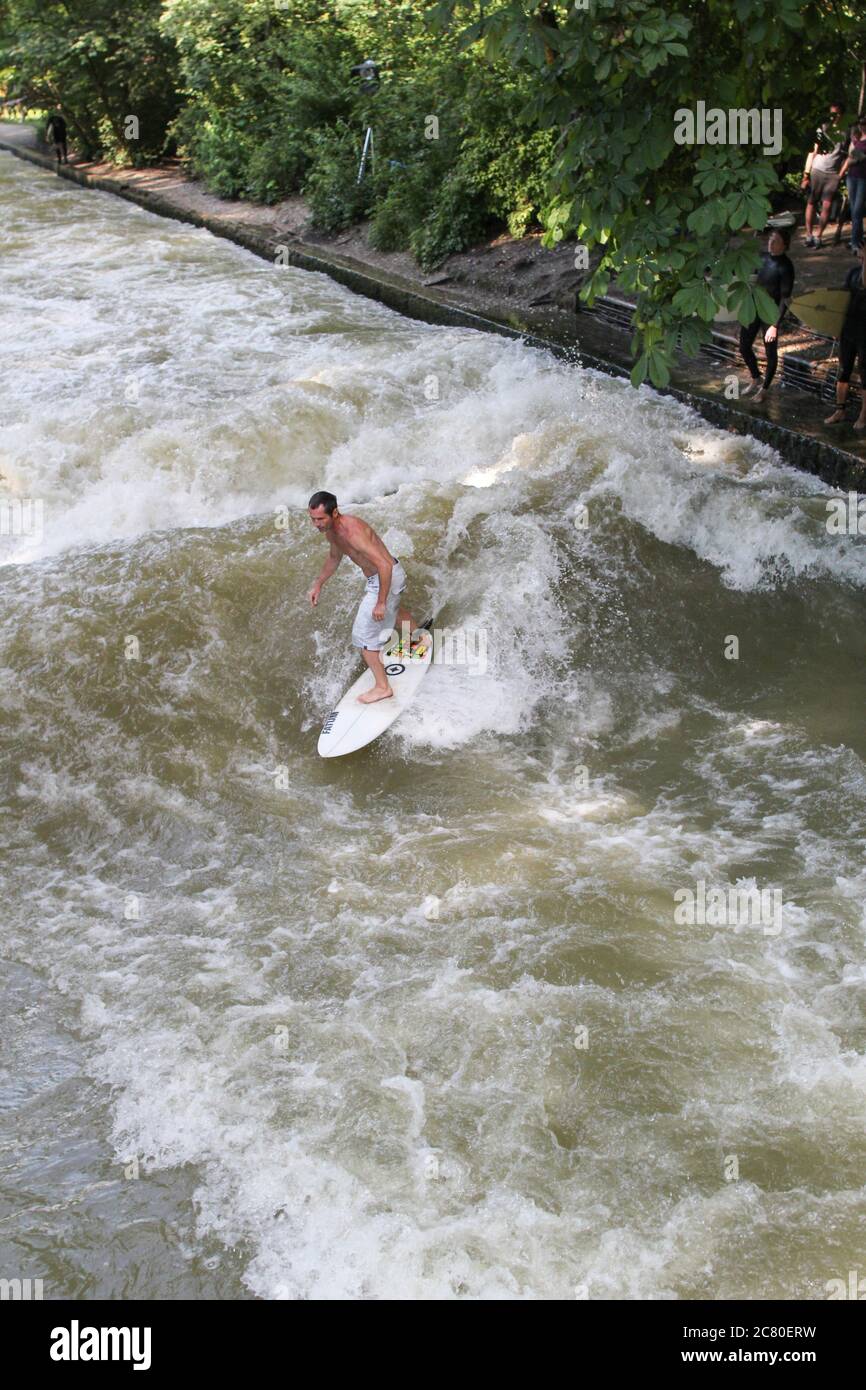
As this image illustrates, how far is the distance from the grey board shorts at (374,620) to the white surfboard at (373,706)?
0.28 metres

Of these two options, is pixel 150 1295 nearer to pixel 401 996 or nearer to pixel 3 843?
pixel 401 996

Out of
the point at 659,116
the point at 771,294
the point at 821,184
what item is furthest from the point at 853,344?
the point at 821,184

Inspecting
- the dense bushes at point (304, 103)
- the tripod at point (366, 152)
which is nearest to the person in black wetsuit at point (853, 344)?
the dense bushes at point (304, 103)

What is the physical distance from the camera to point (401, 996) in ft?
16.6

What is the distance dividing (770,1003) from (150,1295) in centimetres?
262

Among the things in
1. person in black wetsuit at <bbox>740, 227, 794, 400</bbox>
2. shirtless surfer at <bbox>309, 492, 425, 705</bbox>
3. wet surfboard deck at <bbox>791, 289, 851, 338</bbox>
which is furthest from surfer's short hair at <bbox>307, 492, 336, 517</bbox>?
wet surfboard deck at <bbox>791, 289, 851, 338</bbox>

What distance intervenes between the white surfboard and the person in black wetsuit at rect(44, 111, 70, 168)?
23.4 meters

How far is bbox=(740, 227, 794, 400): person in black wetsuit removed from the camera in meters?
9.52

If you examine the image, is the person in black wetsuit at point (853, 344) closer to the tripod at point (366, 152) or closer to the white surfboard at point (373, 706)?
the white surfboard at point (373, 706)

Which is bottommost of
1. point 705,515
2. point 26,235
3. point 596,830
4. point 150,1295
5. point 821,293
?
point 150,1295

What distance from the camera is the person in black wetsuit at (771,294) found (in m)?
9.52

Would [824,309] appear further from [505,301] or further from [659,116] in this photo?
[505,301]

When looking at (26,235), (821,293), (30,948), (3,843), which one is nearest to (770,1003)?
(30,948)

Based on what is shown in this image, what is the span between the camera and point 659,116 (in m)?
6.42
